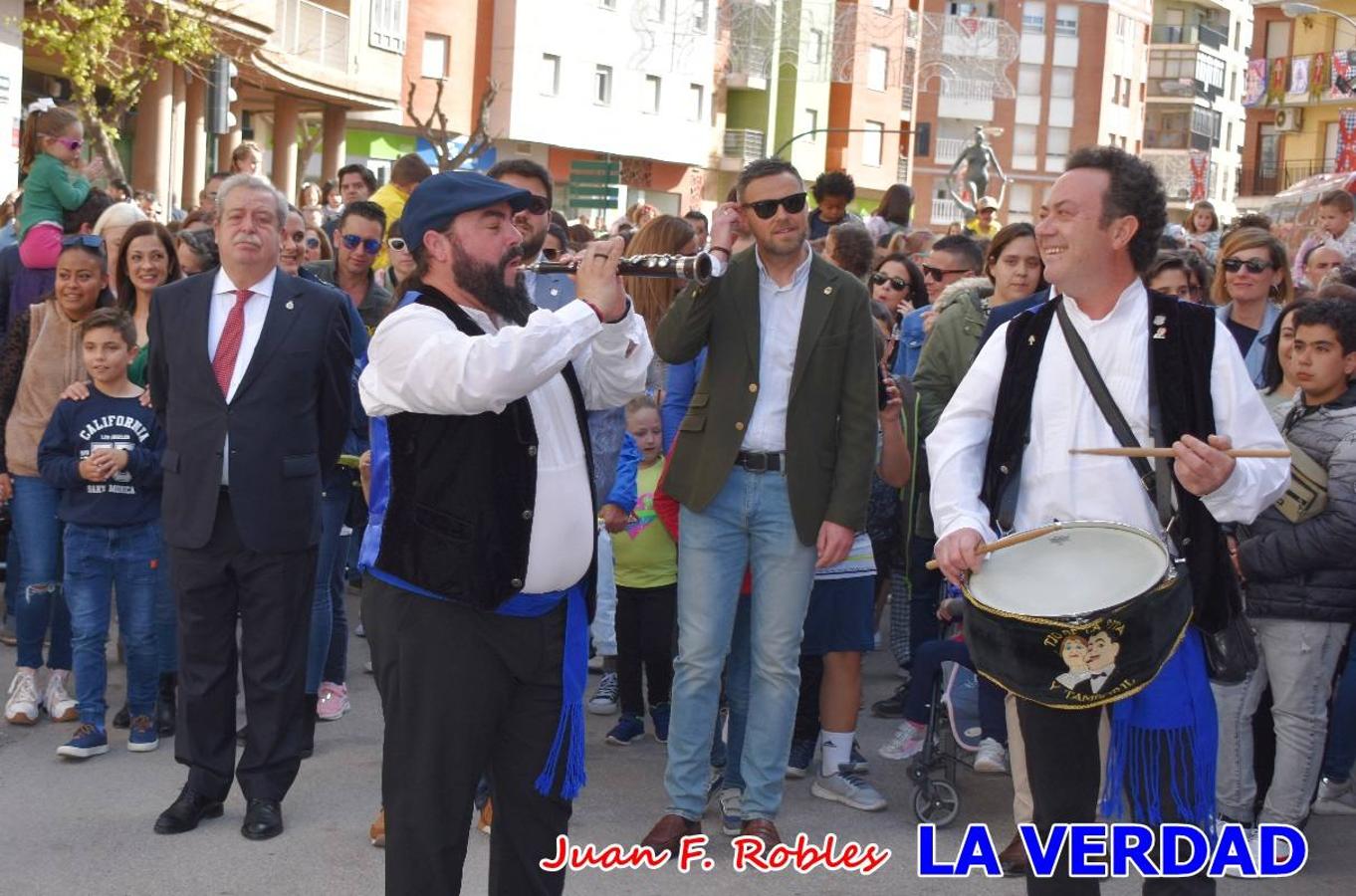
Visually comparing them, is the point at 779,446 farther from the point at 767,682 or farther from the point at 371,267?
the point at 371,267

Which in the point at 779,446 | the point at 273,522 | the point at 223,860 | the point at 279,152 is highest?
the point at 279,152

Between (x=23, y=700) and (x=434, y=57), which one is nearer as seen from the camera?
(x=23, y=700)

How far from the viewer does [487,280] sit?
13.7 ft

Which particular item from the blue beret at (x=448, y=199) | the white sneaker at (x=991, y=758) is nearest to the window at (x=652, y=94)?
the white sneaker at (x=991, y=758)

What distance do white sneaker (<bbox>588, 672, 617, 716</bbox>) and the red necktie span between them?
2.63m

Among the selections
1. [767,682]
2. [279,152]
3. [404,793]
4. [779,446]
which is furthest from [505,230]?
[279,152]

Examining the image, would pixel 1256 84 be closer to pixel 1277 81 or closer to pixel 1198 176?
pixel 1277 81

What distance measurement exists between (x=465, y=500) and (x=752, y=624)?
199cm

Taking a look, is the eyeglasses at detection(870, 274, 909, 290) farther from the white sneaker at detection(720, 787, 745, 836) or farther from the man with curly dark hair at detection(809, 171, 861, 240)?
the white sneaker at detection(720, 787, 745, 836)

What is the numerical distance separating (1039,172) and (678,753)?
74.2 metres

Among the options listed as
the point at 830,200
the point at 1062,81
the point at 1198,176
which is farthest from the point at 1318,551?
the point at 1062,81

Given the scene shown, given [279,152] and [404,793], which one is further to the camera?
[279,152]

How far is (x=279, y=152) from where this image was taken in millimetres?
32656

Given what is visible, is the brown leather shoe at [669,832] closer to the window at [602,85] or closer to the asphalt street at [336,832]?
the asphalt street at [336,832]
